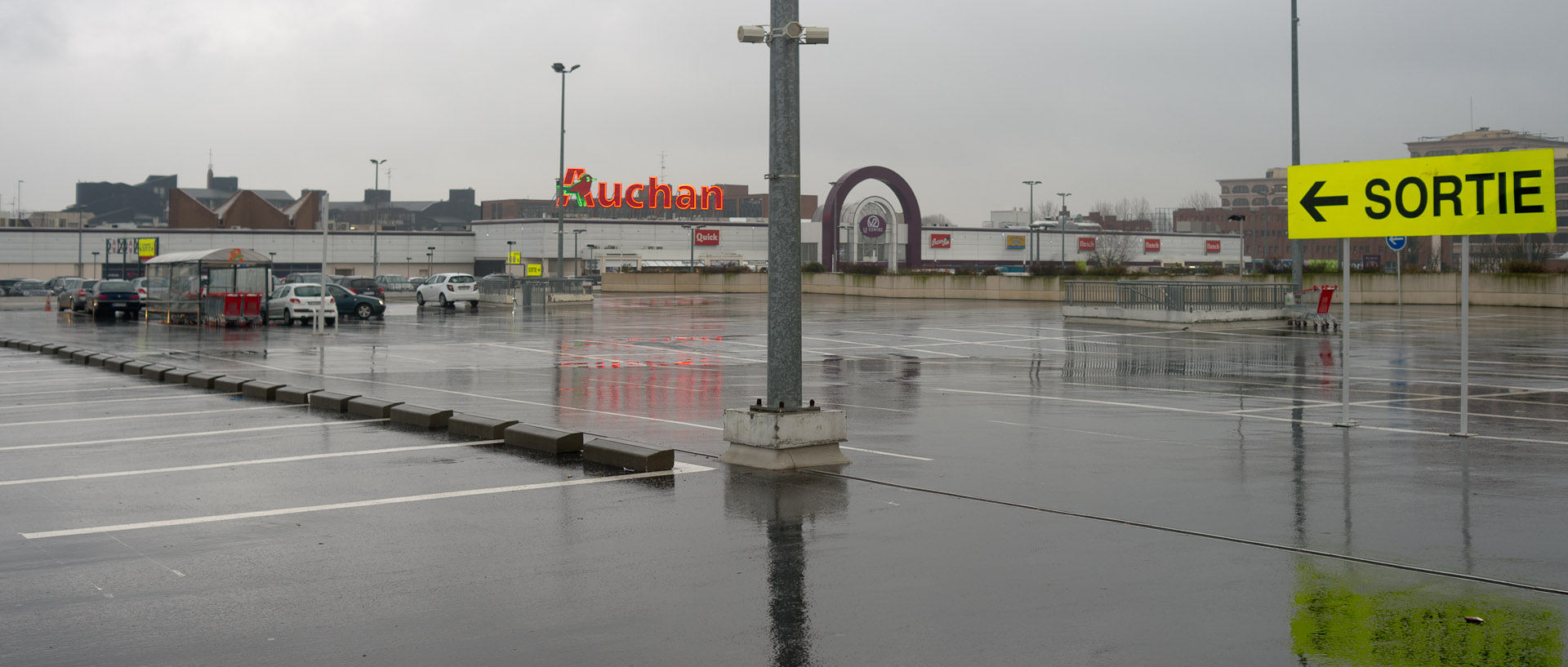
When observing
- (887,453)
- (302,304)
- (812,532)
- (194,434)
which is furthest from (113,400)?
(302,304)

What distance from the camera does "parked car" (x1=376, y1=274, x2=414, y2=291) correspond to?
87125 millimetres

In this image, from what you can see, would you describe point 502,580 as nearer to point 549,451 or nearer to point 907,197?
point 549,451

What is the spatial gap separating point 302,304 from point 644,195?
6512 centimetres

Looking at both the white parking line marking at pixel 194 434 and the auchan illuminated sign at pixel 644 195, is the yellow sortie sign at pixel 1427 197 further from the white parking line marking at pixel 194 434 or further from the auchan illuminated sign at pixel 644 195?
the auchan illuminated sign at pixel 644 195

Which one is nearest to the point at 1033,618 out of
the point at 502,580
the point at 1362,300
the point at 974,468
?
the point at 502,580

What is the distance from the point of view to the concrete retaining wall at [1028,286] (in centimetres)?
5138

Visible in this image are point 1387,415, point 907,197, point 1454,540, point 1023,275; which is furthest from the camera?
point 907,197

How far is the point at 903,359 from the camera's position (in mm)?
25844

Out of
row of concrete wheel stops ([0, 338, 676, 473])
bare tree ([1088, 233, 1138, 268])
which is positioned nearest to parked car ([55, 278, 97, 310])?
row of concrete wheel stops ([0, 338, 676, 473])

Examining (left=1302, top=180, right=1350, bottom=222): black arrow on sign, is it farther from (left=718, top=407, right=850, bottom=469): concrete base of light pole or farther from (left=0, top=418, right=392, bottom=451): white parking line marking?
(left=0, top=418, right=392, bottom=451): white parking line marking

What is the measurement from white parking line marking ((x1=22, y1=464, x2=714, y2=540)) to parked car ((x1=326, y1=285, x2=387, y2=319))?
37437 millimetres

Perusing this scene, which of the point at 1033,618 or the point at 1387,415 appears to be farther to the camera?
the point at 1387,415

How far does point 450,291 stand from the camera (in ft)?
187

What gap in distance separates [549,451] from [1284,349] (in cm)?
2167
